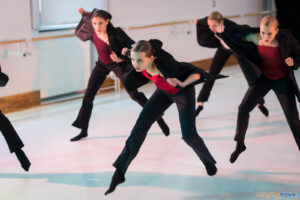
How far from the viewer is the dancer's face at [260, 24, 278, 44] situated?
4707 mm

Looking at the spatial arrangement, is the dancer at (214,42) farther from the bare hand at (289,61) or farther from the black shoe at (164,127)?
the black shoe at (164,127)

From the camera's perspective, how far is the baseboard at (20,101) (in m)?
7.16

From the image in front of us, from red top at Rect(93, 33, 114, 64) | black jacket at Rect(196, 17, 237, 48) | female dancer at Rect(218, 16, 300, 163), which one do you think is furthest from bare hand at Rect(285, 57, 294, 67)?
red top at Rect(93, 33, 114, 64)

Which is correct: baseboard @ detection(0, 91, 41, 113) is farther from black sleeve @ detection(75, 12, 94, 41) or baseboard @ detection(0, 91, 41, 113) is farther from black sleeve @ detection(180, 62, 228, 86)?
black sleeve @ detection(180, 62, 228, 86)

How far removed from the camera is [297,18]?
10344mm

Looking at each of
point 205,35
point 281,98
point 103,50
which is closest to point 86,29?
point 103,50

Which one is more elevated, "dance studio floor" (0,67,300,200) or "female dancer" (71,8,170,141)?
"female dancer" (71,8,170,141)

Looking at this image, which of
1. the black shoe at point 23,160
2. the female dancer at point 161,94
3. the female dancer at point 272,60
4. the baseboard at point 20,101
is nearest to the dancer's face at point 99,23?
the female dancer at point 161,94

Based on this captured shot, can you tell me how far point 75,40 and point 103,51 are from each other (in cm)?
238

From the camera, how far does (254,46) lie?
500 centimetres

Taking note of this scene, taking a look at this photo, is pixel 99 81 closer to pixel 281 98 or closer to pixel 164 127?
pixel 164 127

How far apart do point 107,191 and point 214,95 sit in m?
3.95

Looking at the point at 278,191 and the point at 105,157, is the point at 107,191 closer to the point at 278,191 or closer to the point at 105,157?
the point at 105,157

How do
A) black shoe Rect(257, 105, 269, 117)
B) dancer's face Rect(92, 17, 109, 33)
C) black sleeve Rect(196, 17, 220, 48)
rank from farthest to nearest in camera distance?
black shoe Rect(257, 105, 269, 117) → black sleeve Rect(196, 17, 220, 48) → dancer's face Rect(92, 17, 109, 33)
